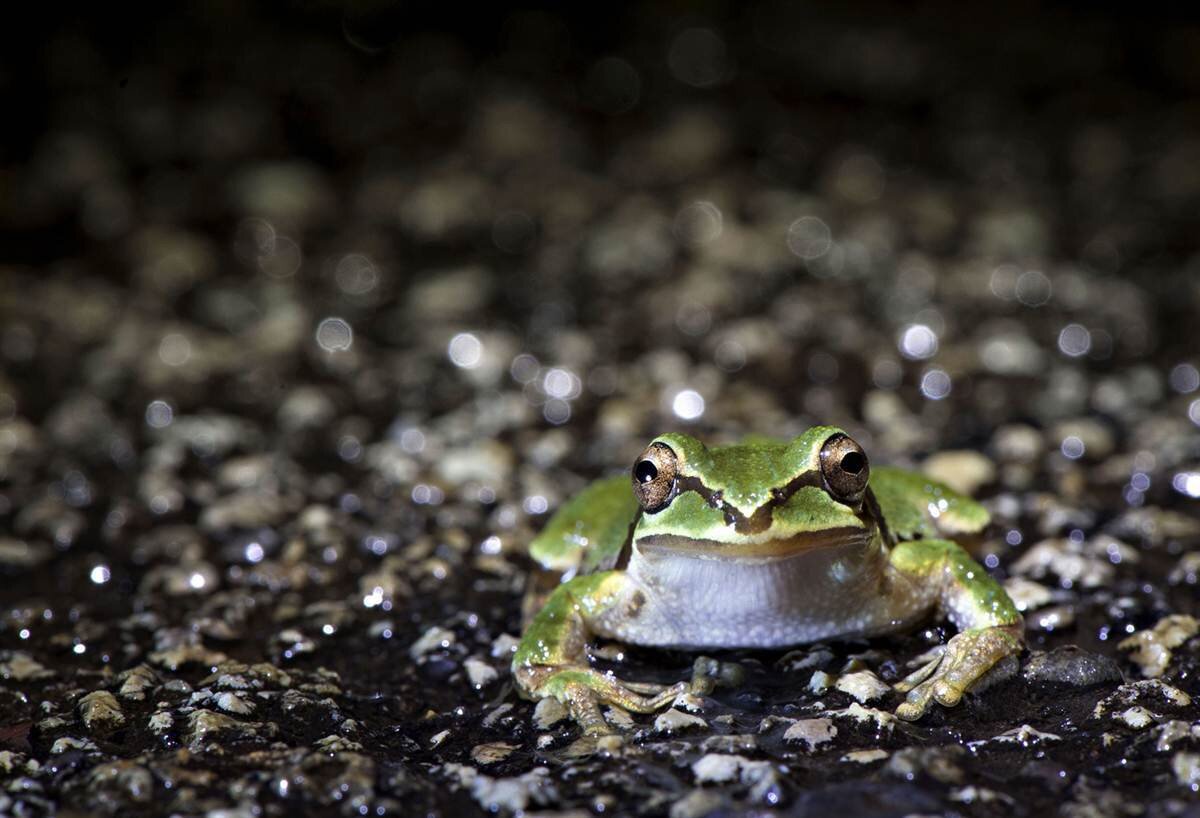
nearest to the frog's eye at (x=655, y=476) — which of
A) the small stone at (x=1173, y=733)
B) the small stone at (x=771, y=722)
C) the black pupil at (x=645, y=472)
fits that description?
the black pupil at (x=645, y=472)

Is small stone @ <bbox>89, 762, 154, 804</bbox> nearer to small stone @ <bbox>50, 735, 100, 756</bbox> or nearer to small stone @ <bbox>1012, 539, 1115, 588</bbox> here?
small stone @ <bbox>50, 735, 100, 756</bbox>

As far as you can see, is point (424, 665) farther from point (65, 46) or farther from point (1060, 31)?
point (1060, 31)

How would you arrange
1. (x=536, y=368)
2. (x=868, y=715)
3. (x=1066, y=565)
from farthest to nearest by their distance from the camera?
(x=536, y=368)
(x=1066, y=565)
(x=868, y=715)

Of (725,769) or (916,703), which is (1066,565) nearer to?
(916,703)

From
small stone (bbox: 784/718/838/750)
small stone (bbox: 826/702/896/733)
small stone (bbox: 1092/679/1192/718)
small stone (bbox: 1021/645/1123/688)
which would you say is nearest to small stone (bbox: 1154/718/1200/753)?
small stone (bbox: 1092/679/1192/718)

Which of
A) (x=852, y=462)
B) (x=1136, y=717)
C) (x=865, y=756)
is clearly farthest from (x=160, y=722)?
(x=1136, y=717)

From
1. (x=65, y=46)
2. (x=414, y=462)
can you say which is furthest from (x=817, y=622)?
(x=65, y=46)
